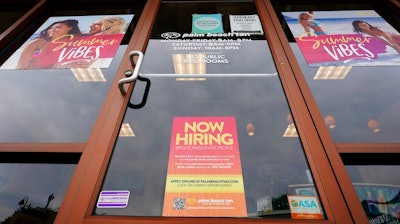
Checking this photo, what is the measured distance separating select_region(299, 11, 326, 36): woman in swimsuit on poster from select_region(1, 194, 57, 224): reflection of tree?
199 cm

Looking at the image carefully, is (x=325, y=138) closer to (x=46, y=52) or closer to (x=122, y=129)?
(x=122, y=129)

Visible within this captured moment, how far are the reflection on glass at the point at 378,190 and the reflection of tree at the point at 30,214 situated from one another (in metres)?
1.37

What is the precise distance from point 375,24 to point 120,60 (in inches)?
75.1

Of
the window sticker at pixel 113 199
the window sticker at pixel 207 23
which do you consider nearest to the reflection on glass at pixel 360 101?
the window sticker at pixel 207 23

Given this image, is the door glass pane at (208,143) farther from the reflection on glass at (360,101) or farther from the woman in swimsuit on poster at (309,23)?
the woman in swimsuit on poster at (309,23)

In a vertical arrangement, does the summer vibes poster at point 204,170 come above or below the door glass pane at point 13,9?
below

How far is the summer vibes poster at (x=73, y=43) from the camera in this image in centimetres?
194

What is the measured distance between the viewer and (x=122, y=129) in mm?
1478

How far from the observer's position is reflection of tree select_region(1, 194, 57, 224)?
131 cm

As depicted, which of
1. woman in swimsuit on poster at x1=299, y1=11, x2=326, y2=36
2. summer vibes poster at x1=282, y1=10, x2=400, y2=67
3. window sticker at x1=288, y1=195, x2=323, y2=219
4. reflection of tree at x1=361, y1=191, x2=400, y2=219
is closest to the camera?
window sticker at x1=288, y1=195, x2=323, y2=219

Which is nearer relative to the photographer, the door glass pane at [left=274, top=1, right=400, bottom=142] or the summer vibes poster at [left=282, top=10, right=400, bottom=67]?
the door glass pane at [left=274, top=1, right=400, bottom=142]

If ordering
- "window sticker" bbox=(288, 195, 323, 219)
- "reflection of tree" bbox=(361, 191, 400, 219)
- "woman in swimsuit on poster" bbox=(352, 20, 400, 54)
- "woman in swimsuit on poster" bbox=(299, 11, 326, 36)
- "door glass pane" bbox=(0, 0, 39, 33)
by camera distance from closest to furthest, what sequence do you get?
"window sticker" bbox=(288, 195, 323, 219) < "reflection of tree" bbox=(361, 191, 400, 219) < "woman in swimsuit on poster" bbox=(352, 20, 400, 54) < "woman in swimsuit on poster" bbox=(299, 11, 326, 36) < "door glass pane" bbox=(0, 0, 39, 33)

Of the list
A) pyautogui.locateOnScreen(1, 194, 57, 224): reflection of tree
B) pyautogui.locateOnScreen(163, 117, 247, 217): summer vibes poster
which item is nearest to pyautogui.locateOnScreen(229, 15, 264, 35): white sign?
pyautogui.locateOnScreen(163, 117, 247, 217): summer vibes poster

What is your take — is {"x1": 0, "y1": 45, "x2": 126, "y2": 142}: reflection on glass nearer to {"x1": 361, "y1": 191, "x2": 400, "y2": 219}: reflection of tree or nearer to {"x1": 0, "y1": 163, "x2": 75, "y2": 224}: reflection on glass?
{"x1": 0, "y1": 163, "x2": 75, "y2": 224}: reflection on glass
